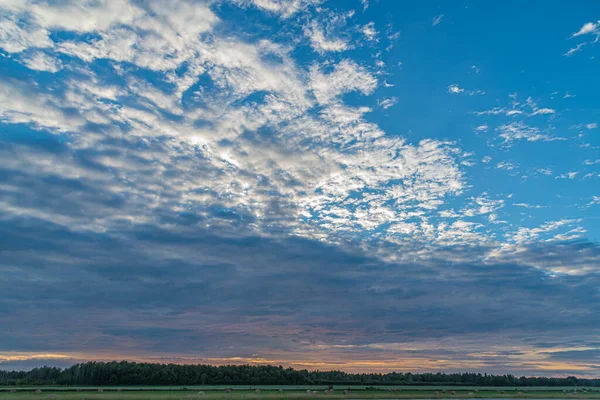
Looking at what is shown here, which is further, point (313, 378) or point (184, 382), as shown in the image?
point (313, 378)

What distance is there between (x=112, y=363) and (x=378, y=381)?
297 ft

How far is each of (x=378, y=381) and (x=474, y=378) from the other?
4162cm

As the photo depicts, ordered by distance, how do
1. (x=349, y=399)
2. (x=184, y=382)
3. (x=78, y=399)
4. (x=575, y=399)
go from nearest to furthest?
(x=78, y=399) < (x=349, y=399) < (x=575, y=399) < (x=184, y=382)

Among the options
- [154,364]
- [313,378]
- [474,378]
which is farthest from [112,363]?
[474,378]

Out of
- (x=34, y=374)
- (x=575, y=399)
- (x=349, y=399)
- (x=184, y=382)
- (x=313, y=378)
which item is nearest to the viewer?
(x=349, y=399)

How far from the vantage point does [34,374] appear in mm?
124438

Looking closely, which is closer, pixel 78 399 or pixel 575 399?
pixel 78 399

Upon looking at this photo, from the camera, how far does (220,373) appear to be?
147625 mm

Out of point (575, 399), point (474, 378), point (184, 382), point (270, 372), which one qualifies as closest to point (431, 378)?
point (474, 378)

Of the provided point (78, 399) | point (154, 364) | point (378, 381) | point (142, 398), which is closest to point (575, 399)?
point (378, 381)

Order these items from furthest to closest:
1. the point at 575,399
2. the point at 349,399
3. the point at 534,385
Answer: the point at 534,385 < the point at 575,399 < the point at 349,399

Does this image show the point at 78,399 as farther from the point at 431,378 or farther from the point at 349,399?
the point at 431,378

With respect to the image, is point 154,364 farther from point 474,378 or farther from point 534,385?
point 534,385

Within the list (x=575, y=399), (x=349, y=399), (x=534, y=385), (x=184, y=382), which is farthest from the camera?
(x=534, y=385)
